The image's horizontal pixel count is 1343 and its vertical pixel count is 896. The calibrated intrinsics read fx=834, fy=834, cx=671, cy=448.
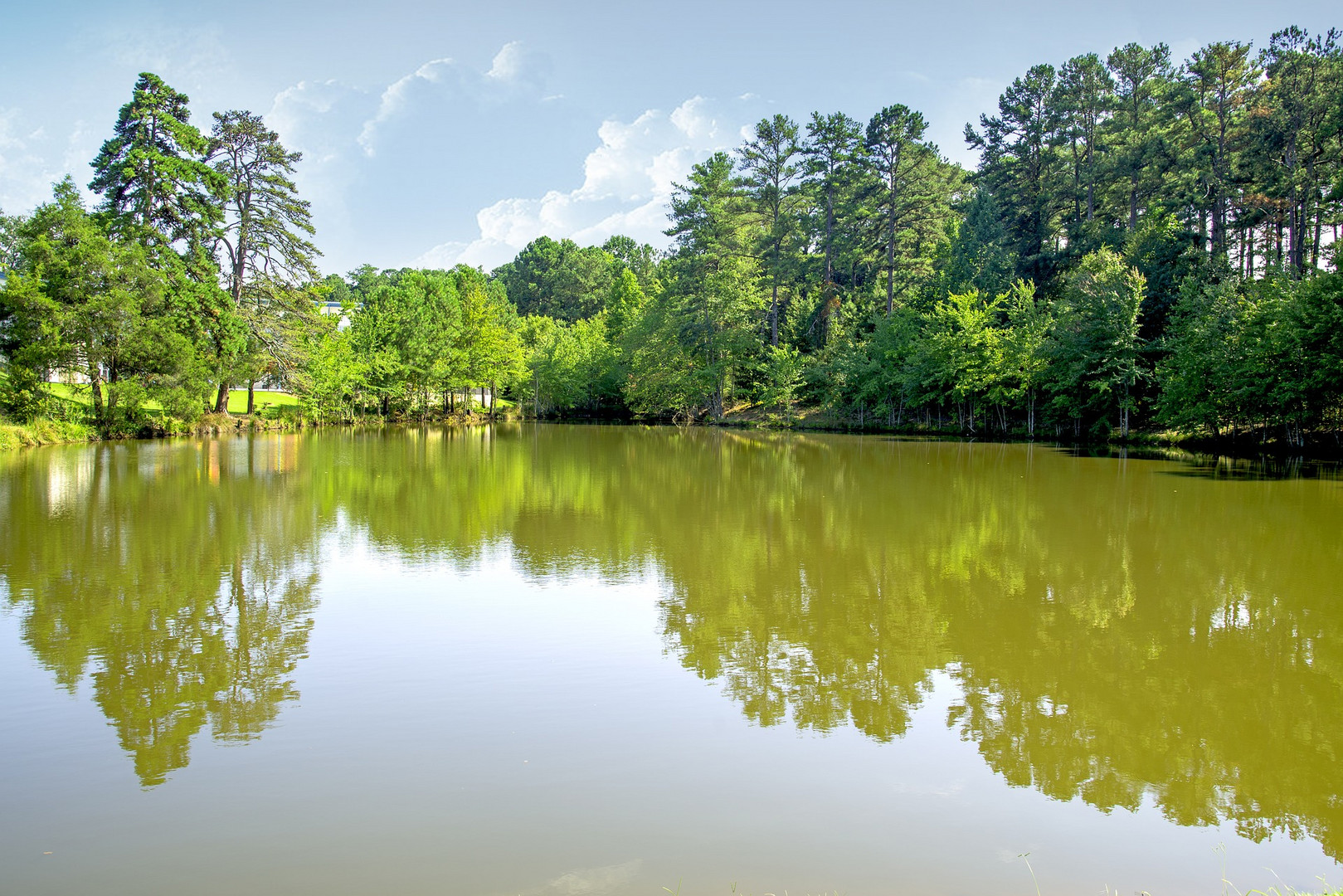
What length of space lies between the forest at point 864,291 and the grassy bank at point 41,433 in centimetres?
74

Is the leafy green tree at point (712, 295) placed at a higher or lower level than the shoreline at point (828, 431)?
higher

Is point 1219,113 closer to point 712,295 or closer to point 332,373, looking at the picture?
point 712,295

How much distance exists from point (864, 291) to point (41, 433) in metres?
43.4

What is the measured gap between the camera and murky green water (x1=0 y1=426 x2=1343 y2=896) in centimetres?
411

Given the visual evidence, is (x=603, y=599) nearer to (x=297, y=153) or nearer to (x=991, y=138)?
(x=297, y=153)

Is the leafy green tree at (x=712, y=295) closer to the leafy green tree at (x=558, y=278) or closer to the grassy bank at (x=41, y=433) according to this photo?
the grassy bank at (x=41, y=433)

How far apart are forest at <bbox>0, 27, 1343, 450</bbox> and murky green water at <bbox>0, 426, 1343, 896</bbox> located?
66.0 ft

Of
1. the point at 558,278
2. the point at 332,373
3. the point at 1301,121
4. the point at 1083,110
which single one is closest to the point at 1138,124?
the point at 1083,110

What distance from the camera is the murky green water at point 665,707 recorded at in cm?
411

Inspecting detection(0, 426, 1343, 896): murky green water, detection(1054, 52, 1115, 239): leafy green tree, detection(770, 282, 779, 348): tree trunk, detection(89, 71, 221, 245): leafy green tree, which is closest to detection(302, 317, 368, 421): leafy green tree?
detection(89, 71, 221, 245): leafy green tree

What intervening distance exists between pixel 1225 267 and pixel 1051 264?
39.1 feet

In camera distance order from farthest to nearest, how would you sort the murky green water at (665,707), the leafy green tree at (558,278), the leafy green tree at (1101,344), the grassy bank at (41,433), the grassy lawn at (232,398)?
the leafy green tree at (558,278) < the leafy green tree at (1101,344) < the grassy lawn at (232,398) < the grassy bank at (41,433) < the murky green water at (665,707)

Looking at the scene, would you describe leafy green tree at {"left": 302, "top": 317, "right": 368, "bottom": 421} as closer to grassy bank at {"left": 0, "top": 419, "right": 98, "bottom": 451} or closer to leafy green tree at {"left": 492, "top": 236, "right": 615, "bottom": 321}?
grassy bank at {"left": 0, "top": 419, "right": 98, "bottom": 451}

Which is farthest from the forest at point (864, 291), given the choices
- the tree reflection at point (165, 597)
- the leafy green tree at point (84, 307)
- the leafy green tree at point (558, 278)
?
the leafy green tree at point (558, 278)
